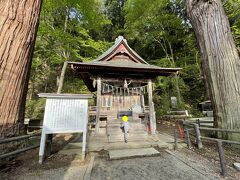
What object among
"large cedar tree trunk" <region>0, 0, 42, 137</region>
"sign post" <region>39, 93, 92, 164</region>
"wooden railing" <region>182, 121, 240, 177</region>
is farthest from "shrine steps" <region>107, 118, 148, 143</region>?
"large cedar tree trunk" <region>0, 0, 42, 137</region>

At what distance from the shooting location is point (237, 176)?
3.24 metres

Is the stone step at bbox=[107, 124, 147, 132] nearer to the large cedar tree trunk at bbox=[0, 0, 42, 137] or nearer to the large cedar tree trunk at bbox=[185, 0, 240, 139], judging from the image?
the large cedar tree trunk at bbox=[185, 0, 240, 139]

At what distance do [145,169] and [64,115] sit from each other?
9.14 ft

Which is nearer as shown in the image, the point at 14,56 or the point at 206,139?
the point at 14,56

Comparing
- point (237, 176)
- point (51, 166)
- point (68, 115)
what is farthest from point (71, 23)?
point (237, 176)

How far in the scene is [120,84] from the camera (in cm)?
993

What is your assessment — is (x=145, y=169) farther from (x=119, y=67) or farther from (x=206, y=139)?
(x=119, y=67)

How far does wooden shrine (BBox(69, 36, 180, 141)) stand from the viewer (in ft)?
25.2

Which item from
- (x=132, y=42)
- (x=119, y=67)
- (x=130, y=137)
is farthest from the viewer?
(x=132, y=42)

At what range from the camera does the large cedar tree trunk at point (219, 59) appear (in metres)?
4.85

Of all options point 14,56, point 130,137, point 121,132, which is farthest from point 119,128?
point 14,56

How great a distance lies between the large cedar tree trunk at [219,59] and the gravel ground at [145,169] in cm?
236

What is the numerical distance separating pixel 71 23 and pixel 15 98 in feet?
43.9

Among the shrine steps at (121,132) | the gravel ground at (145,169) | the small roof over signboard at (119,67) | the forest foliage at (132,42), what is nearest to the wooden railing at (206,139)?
the gravel ground at (145,169)
